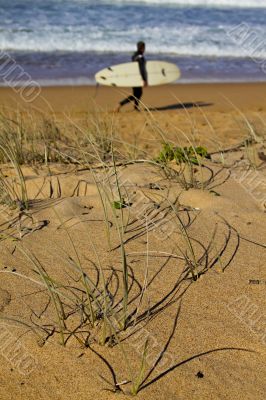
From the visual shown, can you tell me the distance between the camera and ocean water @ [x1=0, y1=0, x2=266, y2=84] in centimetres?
1185

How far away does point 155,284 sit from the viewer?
2172 millimetres

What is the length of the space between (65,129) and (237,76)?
26.0 ft

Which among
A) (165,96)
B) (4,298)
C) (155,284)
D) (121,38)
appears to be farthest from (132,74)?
(4,298)

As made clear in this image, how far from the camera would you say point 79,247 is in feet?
8.05

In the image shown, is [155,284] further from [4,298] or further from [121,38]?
[121,38]

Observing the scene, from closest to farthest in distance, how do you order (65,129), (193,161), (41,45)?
(193,161) → (65,129) → (41,45)

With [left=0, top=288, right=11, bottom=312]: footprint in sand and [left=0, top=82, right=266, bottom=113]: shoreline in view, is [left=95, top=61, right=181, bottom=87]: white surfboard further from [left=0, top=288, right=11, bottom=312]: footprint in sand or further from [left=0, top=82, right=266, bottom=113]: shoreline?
[left=0, top=288, right=11, bottom=312]: footprint in sand

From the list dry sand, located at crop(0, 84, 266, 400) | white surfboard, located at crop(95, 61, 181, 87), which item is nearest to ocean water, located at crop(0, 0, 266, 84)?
white surfboard, located at crop(95, 61, 181, 87)

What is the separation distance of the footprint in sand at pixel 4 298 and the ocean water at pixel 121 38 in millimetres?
8413

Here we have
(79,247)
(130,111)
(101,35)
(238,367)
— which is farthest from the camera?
(101,35)

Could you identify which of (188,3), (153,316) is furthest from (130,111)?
(188,3)

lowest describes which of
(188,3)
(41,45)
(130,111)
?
(130,111)

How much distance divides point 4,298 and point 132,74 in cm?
717

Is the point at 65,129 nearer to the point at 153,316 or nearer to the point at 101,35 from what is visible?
the point at 153,316
